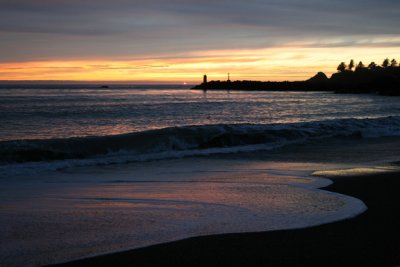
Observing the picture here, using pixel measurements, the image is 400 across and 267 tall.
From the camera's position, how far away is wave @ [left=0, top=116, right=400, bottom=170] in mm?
13133

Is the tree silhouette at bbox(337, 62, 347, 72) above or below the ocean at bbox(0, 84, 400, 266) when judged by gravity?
above

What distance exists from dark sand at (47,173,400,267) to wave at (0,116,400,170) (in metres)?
7.52

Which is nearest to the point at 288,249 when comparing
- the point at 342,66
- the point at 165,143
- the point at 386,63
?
the point at 165,143

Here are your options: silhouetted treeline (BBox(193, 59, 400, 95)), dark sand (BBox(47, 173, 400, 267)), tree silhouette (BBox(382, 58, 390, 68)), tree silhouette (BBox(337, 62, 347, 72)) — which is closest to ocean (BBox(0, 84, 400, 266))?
dark sand (BBox(47, 173, 400, 267))

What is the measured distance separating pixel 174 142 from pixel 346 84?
11500 centimetres

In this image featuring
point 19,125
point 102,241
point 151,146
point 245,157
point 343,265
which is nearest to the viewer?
point 343,265

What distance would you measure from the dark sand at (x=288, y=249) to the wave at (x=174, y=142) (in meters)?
7.52

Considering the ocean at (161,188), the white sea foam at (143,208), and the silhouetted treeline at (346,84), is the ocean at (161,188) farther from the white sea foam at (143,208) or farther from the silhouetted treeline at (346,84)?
the silhouetted treeline at (346,84)

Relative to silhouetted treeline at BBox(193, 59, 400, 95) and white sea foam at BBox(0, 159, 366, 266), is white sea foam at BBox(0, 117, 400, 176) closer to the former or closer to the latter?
white sea foam at BBox(0, 159, 366, 266)

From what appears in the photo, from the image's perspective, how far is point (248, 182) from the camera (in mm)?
8703

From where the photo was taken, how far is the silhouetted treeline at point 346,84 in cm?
8831

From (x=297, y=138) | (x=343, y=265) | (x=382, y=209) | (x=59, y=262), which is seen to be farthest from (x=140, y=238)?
(x=297, y=138)

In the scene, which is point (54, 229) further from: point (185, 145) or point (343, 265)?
point (185, 145)

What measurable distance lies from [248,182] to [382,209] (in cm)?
275
